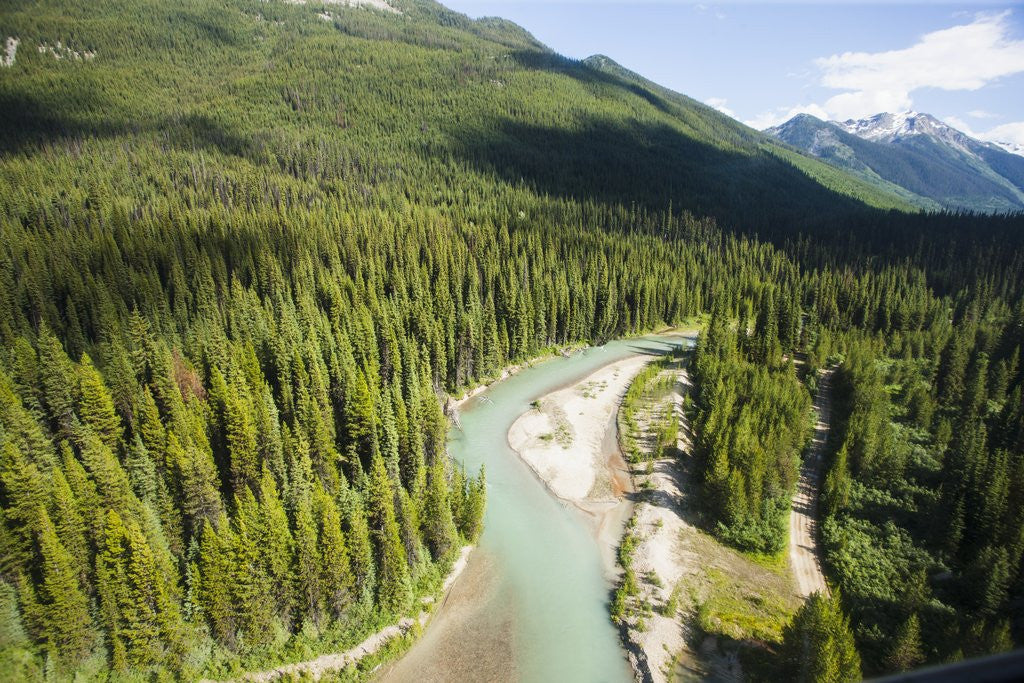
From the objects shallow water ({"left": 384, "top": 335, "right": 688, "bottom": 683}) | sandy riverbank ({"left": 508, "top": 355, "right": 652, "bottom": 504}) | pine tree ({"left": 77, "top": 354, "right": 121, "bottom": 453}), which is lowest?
shallow water ({"left": 384, "top": 335, "right": 688, "bottom": 683})

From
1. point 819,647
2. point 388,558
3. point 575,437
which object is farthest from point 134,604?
point 575,437

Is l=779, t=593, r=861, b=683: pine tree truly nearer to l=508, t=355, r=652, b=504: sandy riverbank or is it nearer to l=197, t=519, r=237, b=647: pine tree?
l=508, t=355, r=652, b=504: sandy riverbank

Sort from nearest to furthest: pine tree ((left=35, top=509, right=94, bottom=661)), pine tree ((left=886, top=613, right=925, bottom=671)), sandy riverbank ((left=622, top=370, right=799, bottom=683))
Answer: pine tree ((left=35, top=509, right=94, bottom=661))
pine tree ((left=886, top=613, right=925, bottom=671))
sandy riverbank ((left=622, top=370, right=799, bottom=683))

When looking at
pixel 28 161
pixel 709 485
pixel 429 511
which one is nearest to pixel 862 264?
pixel 709 485

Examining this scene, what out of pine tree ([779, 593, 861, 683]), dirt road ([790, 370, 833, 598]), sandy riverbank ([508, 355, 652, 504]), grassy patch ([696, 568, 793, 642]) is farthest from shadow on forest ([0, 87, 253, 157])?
pine tree ([779, 593, 861, 683])

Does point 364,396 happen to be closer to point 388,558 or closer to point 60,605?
point 388,558

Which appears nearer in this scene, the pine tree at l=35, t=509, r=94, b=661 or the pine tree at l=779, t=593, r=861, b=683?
the pine tree at l=779, t=593, r=861, b=683

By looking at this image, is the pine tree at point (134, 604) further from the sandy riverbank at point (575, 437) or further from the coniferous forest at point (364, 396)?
the sandy riverbank at point (575, 437)
